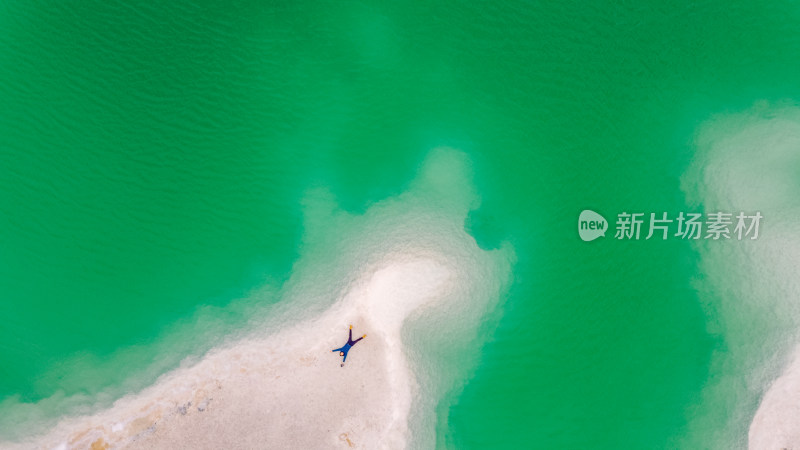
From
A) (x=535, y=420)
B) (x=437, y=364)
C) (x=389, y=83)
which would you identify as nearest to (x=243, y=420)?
(x=437, y=364)

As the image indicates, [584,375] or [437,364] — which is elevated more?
[437,364]

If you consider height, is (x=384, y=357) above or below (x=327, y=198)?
below

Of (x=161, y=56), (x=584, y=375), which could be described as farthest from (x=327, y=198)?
(x=584, y=375)

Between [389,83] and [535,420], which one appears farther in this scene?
[389,83]

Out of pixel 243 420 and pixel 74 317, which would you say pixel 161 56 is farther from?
pixel 243 420

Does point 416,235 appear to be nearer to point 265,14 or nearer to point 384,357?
point 384,357

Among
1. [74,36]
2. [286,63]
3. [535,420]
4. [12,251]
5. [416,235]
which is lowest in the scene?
[535,420]
